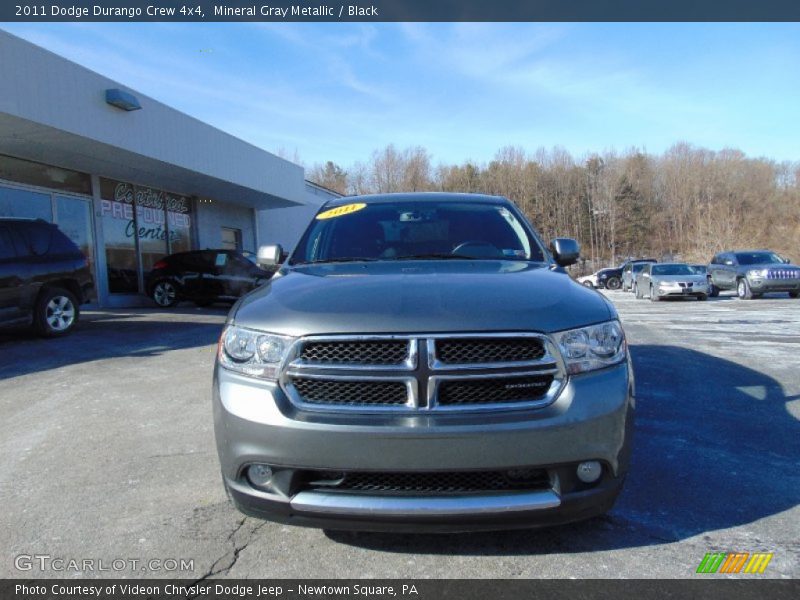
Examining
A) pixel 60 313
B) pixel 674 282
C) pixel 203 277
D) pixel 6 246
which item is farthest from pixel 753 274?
pixel 6 246

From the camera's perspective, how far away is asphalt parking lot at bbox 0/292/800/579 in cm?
232

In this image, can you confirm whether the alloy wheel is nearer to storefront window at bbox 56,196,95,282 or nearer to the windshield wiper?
storefront window at bbox 56,196,95,282

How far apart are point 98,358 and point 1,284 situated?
1962 millimetres

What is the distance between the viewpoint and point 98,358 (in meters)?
6.84

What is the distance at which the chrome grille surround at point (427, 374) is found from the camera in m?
2.14

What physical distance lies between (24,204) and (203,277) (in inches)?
159

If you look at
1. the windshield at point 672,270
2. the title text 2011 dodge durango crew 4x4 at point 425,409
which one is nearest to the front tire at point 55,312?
the title text 2011 dodge durango crew 4x4 at point 425,409

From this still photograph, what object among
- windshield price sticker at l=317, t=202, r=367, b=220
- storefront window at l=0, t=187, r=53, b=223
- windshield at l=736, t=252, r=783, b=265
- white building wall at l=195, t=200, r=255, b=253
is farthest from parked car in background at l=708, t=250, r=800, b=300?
storefront window at l=0, t=187, r=53, b=223

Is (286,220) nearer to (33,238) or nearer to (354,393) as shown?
(33,238)

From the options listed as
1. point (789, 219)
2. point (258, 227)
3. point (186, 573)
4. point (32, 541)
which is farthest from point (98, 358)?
point (789, 219)

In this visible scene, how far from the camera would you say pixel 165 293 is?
14.4 meters

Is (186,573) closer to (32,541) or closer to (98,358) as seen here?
(32,541)

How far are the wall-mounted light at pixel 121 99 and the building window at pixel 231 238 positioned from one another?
27.6 ft

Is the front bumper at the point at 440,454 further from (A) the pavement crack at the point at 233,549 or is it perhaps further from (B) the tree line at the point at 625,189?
(B) the tree line at the point at 625,189
